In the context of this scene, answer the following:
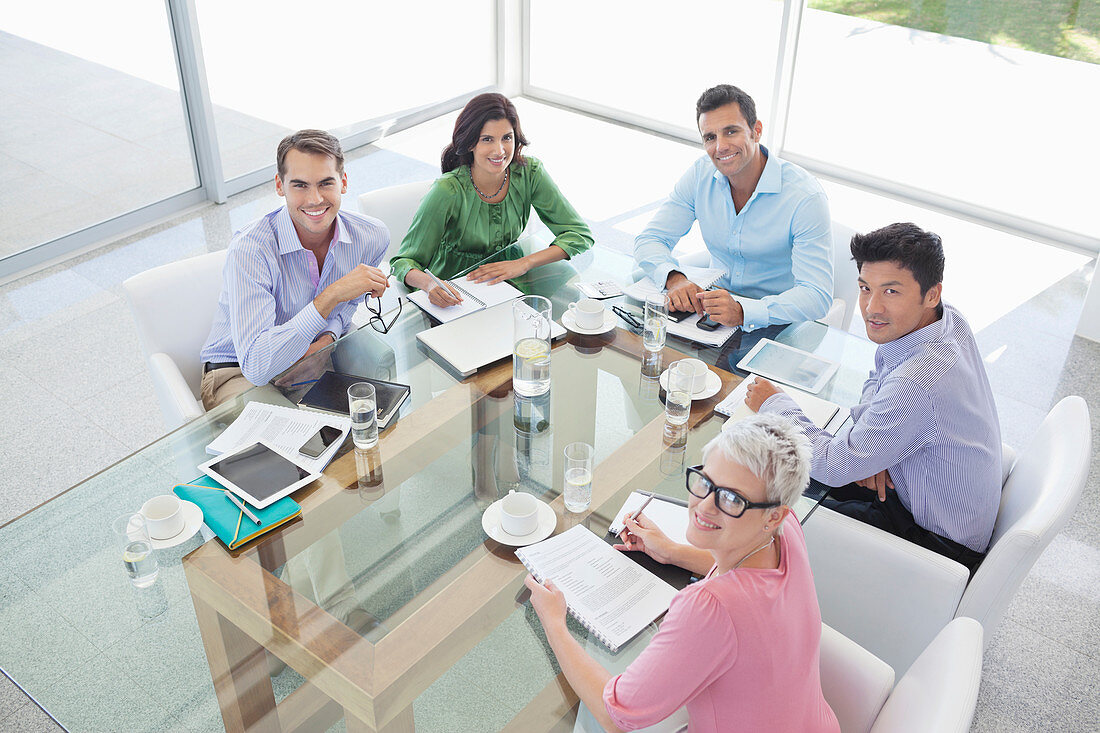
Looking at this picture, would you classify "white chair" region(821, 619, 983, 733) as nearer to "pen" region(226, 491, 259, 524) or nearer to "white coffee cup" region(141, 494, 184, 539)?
"pen" region(226, 491, 259, 524)

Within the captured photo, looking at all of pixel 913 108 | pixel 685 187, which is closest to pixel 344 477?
pixel 685 187

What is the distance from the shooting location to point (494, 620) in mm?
1777

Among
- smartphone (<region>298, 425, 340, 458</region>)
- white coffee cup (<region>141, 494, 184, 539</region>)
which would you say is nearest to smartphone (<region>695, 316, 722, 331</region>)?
smartphone (<region>298, 425, 340, 458</region>)

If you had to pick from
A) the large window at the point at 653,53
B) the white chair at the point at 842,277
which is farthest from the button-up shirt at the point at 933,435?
the large window at the point at 653,53

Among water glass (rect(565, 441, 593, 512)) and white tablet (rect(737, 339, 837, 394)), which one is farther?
white tablet (rect(737, 339, 837, 394))

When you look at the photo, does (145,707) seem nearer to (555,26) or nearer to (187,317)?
(187,317)

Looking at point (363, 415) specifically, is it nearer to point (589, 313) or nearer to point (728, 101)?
point (589, 313)

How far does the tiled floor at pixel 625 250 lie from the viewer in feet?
8.80

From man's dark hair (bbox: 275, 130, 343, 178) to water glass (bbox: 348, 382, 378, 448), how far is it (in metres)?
0.87

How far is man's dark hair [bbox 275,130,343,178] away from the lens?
8.89 feet

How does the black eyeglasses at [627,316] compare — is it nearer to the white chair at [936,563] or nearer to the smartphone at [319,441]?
the white chair at [936,563]

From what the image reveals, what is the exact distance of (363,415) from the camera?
2168 millimetres

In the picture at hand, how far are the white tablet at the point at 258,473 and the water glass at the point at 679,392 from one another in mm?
903

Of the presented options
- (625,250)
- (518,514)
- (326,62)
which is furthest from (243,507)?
(326,62)
